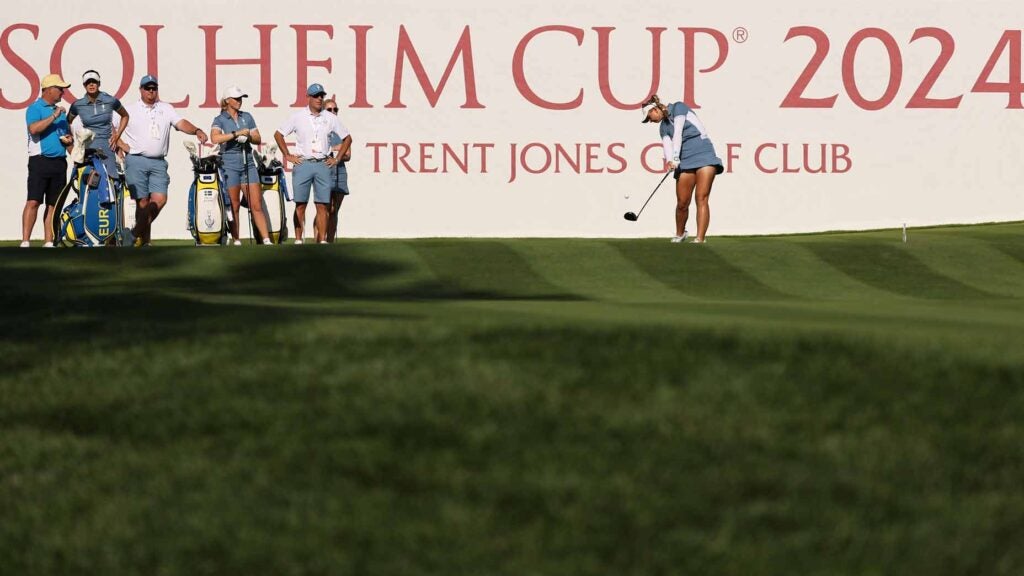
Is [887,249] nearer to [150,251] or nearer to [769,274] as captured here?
[769,274]

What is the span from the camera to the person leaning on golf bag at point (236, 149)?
1738cm

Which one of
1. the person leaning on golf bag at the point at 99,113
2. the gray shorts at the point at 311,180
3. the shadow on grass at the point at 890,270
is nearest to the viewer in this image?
the shadow on grass at the point at 890,270

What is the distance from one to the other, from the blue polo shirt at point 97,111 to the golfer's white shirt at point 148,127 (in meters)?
0.19

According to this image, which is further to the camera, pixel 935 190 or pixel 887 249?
pixel 935 190

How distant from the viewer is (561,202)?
75.7 feet

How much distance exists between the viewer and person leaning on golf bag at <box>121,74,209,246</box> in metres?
16.7

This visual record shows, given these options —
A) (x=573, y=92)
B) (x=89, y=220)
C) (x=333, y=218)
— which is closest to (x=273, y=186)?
(x=333, y=218)

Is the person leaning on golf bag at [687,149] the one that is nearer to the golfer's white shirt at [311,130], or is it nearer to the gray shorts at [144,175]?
the golfer's white shirt at [311,130]

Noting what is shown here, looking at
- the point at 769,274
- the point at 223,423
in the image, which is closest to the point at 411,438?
the point at 223,423

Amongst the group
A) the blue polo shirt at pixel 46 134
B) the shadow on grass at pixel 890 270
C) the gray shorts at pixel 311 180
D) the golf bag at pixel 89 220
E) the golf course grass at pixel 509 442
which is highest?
the blue polo shirt at pixel 46 134

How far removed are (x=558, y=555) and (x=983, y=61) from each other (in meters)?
19.8

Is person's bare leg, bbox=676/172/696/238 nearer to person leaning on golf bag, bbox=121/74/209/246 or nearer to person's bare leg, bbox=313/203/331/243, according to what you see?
person's bare leg, bbox=313/203/331/243

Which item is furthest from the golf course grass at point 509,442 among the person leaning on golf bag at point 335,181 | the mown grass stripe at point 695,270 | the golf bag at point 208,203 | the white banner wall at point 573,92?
the white banner wall at point 573,92

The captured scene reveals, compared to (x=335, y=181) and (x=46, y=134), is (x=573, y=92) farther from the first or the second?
(x=46, y=134)
